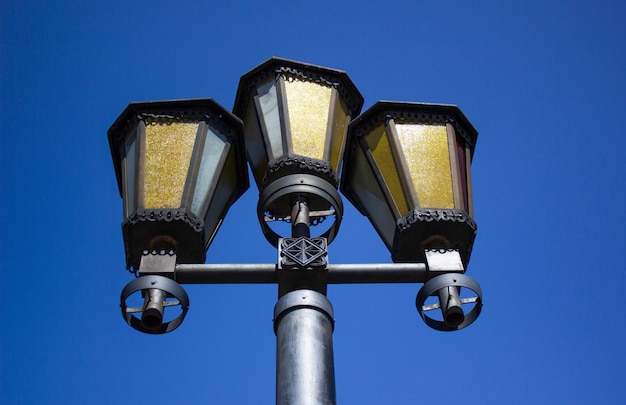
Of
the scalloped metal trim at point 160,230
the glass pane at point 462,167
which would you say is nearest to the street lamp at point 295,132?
the scalloped metal trim at point 160,230

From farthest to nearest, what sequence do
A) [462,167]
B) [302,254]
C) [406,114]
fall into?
[406,114]
[462,167]
[302,254]

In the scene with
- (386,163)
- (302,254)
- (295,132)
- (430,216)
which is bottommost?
(302,254)

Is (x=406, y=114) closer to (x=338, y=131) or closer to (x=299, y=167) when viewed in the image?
(x=338, y=131)

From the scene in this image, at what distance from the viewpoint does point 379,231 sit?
Answer: 523 cm

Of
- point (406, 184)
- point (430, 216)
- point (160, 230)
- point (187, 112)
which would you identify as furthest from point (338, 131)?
point (160, 230)

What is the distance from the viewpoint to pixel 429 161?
5.14 m

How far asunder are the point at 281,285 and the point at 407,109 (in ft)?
5.52

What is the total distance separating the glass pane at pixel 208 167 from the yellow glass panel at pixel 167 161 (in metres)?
0.09

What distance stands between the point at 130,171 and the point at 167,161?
0.27 meters

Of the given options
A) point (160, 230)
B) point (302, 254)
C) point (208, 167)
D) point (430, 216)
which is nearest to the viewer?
point (302, 254)

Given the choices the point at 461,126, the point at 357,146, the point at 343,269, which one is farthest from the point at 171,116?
the point at 461,126

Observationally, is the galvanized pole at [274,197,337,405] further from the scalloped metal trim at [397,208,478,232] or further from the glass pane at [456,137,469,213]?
the glass pane at [456,137,469,213]

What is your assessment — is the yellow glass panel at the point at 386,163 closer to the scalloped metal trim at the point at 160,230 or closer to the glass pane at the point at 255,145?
the glass pane at the point at 255,145

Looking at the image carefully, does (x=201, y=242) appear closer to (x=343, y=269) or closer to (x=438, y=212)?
(x=343, y=269)
